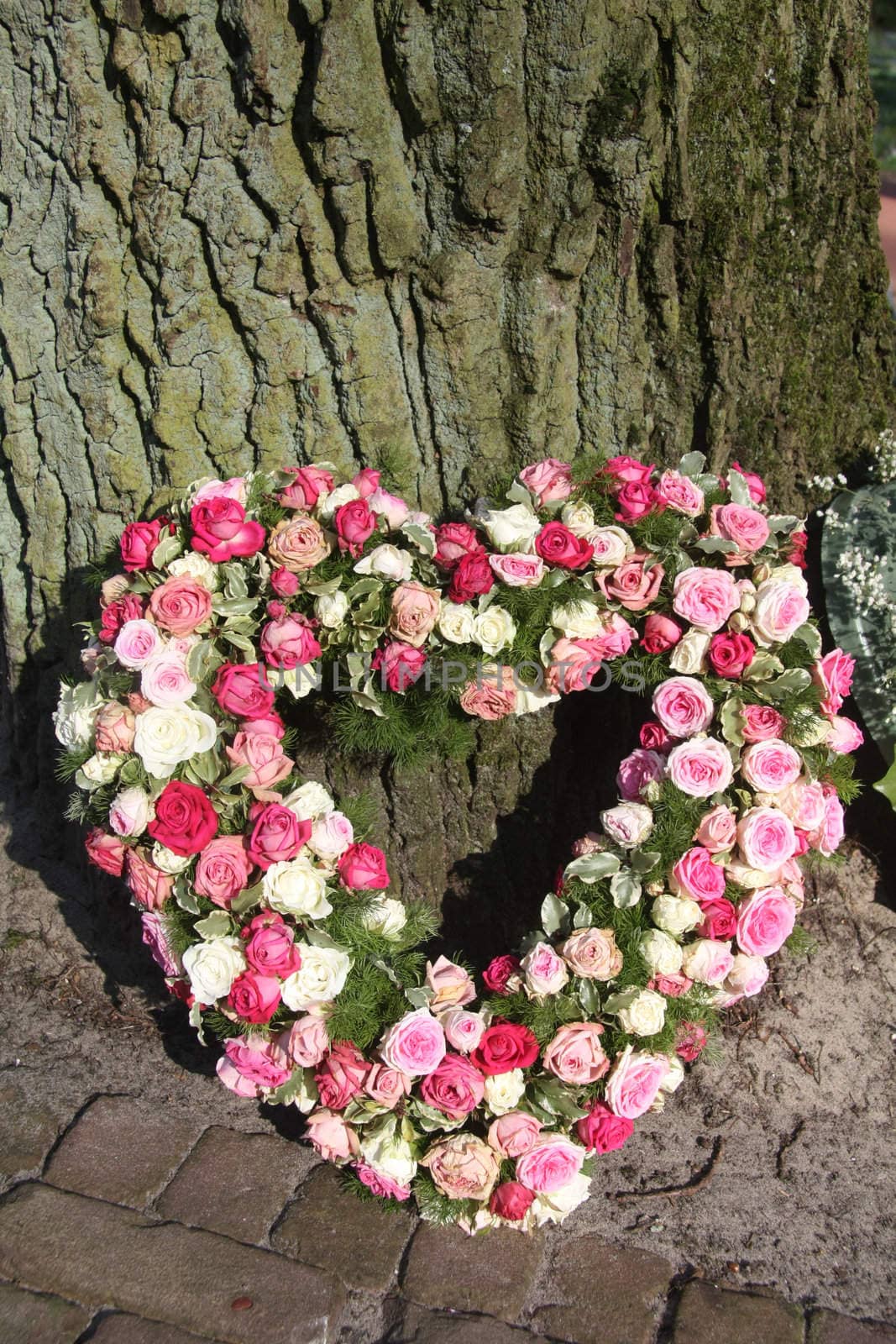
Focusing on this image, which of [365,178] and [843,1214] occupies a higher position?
[365,178]

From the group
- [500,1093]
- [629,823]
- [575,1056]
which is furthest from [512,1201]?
[629,823]

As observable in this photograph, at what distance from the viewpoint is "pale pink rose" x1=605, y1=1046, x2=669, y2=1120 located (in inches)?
87.3

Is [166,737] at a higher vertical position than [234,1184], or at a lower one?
higher

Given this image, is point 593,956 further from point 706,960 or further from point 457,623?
point 457,623

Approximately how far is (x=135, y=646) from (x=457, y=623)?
2.17 feet

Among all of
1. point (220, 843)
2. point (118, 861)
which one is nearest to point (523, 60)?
point (220, 843)

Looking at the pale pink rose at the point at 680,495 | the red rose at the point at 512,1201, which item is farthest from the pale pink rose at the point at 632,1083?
the pale pink rose at the point at 680,495

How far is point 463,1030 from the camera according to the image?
2209 millimetres

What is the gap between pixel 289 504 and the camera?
7.88ft

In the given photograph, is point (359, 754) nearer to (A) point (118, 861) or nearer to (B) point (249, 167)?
(A) point (118, 861)

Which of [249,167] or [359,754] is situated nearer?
[249,167]

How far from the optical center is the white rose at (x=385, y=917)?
2.36 m

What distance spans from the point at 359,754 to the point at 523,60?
1577 mm

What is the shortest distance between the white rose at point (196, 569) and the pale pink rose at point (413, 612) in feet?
1.30
